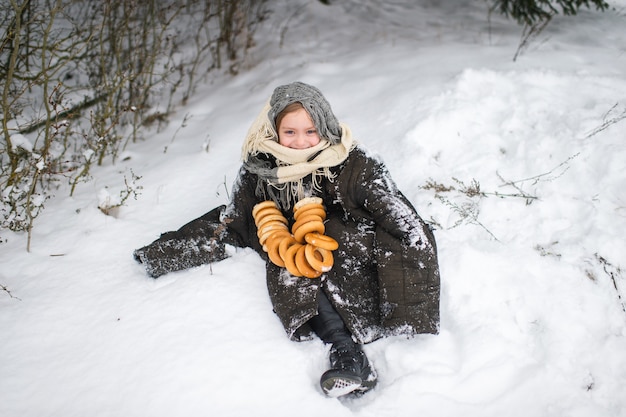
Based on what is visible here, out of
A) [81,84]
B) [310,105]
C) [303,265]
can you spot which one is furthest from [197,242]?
[81,84]

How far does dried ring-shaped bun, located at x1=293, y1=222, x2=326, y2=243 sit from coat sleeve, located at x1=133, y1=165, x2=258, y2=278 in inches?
15.4

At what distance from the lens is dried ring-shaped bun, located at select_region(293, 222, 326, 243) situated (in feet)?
7.08

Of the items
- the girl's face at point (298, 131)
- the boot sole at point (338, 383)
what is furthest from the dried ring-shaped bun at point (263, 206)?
the boot sole at point (338, 383)

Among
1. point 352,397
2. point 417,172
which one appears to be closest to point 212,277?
point 352,397

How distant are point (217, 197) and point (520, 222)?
70.4 inches

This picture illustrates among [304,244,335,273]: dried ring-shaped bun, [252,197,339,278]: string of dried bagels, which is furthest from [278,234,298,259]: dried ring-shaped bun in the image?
[304,244,335,273]: dried ring-shaped bun

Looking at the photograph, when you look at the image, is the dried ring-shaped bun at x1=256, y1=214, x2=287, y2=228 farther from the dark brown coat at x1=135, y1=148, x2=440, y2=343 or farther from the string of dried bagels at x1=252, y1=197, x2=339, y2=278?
the dark brown coat at x1=135, y1=148, x2=440, y2=343

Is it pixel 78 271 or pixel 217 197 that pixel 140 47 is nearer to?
pixel 217 197

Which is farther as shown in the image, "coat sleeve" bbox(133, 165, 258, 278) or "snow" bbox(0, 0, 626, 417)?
"coat sleeve" bbox(133, 165, 258, 278)

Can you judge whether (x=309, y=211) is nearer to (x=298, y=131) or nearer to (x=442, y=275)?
(x=298, y=131)

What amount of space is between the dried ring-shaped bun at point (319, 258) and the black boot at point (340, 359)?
0.58 ft

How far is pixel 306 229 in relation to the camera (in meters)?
2.16

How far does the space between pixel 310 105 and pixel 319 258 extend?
2.28ft

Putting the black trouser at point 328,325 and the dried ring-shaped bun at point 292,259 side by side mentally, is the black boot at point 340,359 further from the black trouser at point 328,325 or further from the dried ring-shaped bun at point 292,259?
the dried ring-shaped bun at point 292,259
